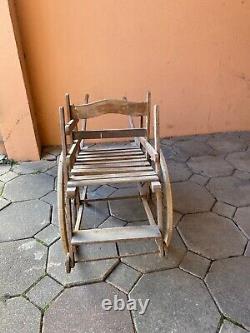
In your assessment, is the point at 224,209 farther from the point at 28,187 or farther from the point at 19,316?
the point at 28,187

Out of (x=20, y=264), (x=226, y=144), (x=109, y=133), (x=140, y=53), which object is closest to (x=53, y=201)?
(x=20, y=264)

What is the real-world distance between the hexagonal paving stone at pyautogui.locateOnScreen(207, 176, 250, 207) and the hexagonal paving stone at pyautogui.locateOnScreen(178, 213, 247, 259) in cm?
27

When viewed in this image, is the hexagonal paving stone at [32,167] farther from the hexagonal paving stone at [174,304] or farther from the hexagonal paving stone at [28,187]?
the hexagonal paving stone at [174,304]

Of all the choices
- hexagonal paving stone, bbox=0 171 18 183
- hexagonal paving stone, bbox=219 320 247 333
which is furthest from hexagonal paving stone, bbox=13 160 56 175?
hexagonal paving stone, bbox=219 320 247 333

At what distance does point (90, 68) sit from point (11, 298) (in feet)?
7.75

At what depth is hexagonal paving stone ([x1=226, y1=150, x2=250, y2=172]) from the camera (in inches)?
106

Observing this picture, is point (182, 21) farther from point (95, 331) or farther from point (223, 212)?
point (95, 331)

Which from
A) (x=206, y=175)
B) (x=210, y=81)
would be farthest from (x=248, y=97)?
(x=206, y=175)

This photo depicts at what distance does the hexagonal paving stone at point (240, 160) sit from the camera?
8.81 ft

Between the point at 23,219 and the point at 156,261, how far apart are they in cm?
104

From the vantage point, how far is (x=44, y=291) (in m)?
1.46

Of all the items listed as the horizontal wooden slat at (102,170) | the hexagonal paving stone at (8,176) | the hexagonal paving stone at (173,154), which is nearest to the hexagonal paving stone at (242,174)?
the hexagonal paving stone at (173,154)

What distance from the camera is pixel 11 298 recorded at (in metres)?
1.43

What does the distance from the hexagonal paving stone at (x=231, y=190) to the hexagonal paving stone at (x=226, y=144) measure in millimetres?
657
